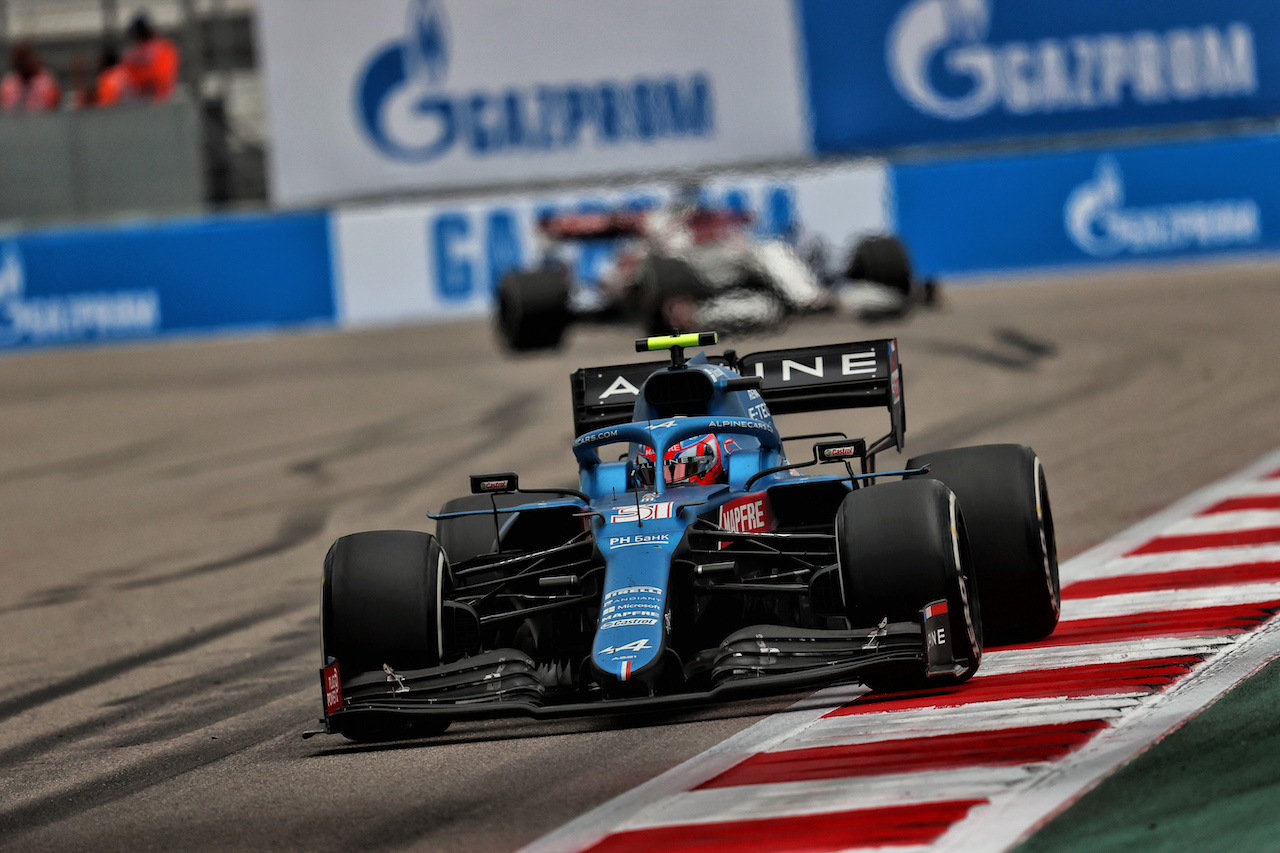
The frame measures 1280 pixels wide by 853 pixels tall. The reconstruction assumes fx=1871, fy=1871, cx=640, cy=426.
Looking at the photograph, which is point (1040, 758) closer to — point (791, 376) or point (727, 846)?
point (727, 846)

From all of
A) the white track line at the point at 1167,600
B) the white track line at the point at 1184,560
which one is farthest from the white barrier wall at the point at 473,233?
the white track line at the point at 1167,600

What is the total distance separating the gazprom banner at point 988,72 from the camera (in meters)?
24.6

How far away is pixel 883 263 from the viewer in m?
17.6

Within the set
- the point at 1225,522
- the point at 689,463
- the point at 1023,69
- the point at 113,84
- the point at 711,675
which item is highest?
the point at 113,84

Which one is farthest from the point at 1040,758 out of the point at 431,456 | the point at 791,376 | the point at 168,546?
the point at 431,456

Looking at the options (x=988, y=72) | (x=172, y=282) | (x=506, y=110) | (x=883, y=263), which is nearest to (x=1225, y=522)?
(x=883, y=263)

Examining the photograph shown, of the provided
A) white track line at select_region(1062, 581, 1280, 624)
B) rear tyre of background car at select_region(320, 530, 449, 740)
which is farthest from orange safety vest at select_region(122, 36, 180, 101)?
rear tyre of background car at select_region(320, 530, 449, 740)

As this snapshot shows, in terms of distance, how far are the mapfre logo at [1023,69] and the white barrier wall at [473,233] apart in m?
2.61

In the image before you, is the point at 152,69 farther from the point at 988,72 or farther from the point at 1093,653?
the point at 1093,653

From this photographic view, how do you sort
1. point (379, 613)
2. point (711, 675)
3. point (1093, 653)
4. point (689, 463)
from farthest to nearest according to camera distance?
point (689, 463) < point (1093, 653) < point (379, 613) < point (711, 675)

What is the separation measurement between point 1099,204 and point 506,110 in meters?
7.72

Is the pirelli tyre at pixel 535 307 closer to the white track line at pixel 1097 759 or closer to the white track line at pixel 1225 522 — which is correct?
the white track line at pixel 1225 522

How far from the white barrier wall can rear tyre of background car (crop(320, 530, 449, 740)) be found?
15.9 m

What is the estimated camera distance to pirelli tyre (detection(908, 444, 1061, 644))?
23.7 feet
